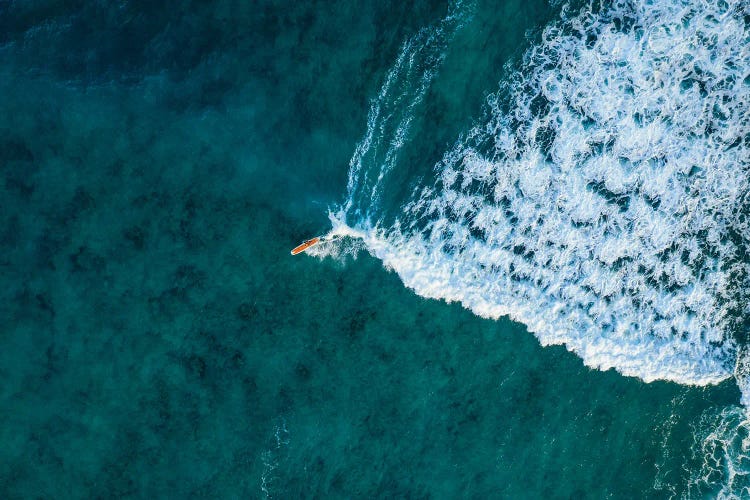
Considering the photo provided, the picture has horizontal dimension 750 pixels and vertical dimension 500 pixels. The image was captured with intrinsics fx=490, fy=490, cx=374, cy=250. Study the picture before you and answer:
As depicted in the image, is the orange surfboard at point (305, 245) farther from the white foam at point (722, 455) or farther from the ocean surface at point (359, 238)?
the white foam at point (722, 455)

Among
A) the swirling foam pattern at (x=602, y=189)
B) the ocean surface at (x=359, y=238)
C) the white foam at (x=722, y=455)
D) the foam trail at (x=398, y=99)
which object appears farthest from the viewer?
the white foam at (x=722, y=455)

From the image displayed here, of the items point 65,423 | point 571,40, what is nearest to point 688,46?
point 571,40

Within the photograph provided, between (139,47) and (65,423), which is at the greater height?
(139,47)

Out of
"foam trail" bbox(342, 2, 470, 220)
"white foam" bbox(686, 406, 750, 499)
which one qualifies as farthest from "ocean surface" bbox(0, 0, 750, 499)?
"white foam" bbox(686, 406, 750, 499)

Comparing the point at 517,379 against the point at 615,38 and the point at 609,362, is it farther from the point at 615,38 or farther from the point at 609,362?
the point at 615,38

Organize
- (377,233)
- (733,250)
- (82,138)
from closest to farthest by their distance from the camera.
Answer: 1. (82,138)
2. (377,233)
3. (733,250)

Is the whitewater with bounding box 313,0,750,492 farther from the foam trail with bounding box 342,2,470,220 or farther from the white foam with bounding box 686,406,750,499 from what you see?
the white foam with bounding box 686,406,750,499

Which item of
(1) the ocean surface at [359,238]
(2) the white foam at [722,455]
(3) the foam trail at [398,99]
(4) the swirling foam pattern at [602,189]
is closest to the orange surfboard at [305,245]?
(1) the ocean surface at [359,238]

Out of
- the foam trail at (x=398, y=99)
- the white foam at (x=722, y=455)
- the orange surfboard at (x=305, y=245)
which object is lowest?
the white foam at (x=722, y=455)
